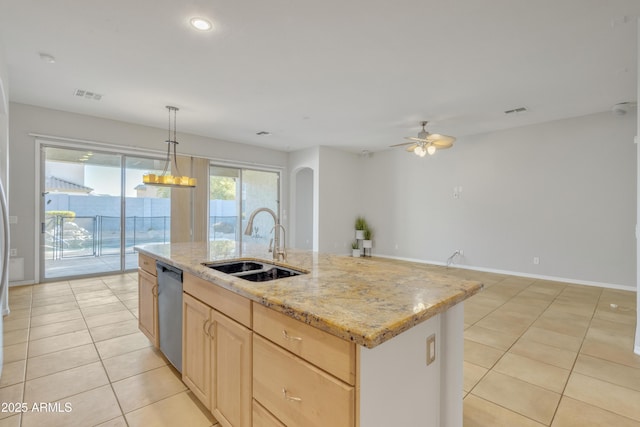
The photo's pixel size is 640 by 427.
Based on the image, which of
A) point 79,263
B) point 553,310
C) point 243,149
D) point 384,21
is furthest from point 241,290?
point 243,149

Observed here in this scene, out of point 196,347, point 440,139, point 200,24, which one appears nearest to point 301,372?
point 196,347

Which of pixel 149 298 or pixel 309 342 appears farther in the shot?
pixel 149 298

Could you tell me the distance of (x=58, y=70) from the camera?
336cm

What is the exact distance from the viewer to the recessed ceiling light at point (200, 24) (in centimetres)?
245

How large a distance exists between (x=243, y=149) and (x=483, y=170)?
526 centimetres

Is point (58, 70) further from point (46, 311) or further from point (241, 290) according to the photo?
point (241, 290)

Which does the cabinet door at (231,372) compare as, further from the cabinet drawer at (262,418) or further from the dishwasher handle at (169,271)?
the dishwasher handle at (169,271)

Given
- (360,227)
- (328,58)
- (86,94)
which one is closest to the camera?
(328,58)

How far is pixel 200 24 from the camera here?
250 cm

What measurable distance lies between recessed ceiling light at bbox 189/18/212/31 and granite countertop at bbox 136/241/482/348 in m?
1.97

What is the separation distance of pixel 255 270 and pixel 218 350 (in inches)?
22.6

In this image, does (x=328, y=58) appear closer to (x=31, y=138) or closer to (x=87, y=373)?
(x=87, y=373)

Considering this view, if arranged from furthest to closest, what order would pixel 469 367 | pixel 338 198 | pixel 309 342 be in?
A: pixel 338 198, pixel 469 367, pixel 309 342

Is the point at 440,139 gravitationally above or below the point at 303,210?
above
